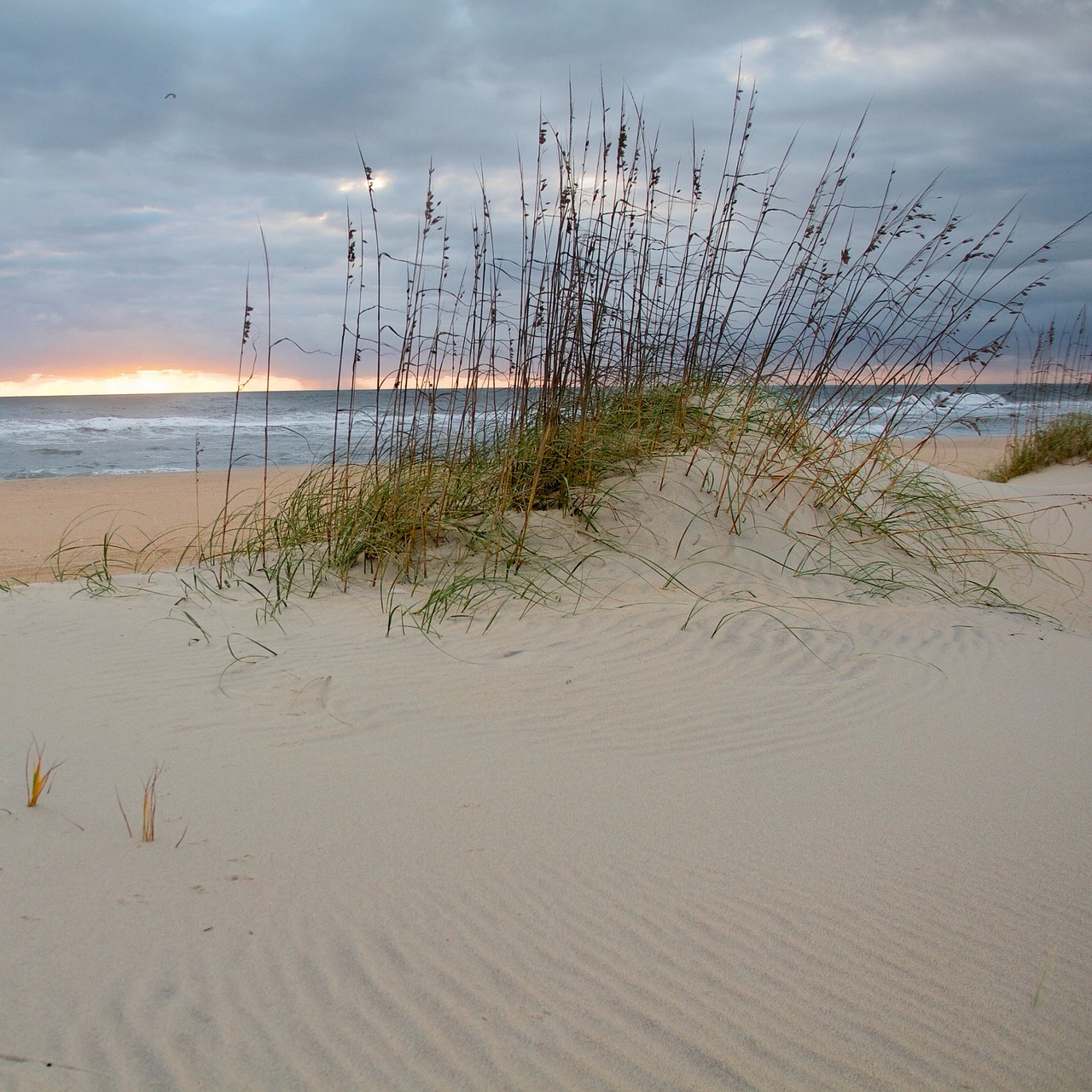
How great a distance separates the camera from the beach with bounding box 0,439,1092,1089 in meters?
1.24

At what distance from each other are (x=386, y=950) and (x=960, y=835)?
1300mm

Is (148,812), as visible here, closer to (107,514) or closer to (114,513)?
(107,514)

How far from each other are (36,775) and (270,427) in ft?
61.8

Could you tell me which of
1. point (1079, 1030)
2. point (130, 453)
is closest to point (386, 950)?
point (1079, 1030)

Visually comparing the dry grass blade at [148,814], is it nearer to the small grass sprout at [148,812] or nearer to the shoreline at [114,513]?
the small grass sprout at [148,812]

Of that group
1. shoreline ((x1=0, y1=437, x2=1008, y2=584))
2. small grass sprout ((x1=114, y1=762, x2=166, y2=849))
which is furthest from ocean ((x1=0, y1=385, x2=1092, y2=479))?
small grass sprout ((x1=114, y1=762, x2=166, y2=849))

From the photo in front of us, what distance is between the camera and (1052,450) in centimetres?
949

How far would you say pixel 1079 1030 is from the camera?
1288 mm

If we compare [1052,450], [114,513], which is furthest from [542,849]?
[1052,450]

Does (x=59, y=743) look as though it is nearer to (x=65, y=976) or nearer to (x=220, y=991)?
(x=65, y=976)

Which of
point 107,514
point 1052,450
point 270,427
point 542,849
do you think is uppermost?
point 270,427

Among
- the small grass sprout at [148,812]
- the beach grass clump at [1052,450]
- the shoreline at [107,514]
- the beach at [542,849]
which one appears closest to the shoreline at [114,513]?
the shoreline at [107,514]

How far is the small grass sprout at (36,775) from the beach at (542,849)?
0.02 metres

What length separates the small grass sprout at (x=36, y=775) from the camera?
179cm
